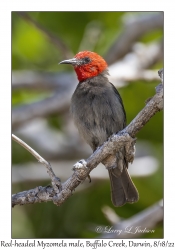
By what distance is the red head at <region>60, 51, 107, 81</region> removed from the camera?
231 inches

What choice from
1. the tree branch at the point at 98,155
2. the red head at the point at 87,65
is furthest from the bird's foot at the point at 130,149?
the red head at the point at 87,65

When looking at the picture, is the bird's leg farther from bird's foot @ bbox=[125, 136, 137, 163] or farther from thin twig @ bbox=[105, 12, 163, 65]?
thin twig @ bbox=[105, 12, 163, 65]

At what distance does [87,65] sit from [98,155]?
5.36 feet

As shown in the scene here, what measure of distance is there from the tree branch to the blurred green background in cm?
142

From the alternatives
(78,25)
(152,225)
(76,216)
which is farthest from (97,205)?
(78,25)

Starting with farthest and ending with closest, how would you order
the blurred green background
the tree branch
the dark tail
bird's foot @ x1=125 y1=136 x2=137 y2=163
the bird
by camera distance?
1. the blurred green background
2. the dark tail
3. the bird
4. bird's foot @ x1=125 y1=136 x2=137 y2=163
5. the tree branch

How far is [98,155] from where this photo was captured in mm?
4496

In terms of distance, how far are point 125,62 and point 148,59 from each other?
364 mm

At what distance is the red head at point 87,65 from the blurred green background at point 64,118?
2.36 feet

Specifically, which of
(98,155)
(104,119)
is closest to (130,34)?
(104,119)

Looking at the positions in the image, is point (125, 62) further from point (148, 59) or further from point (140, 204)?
point (140, 204)

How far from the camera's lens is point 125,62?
847 centimetres

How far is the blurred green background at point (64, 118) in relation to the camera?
677 centimetres

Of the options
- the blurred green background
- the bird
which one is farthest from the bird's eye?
the blurred green background
